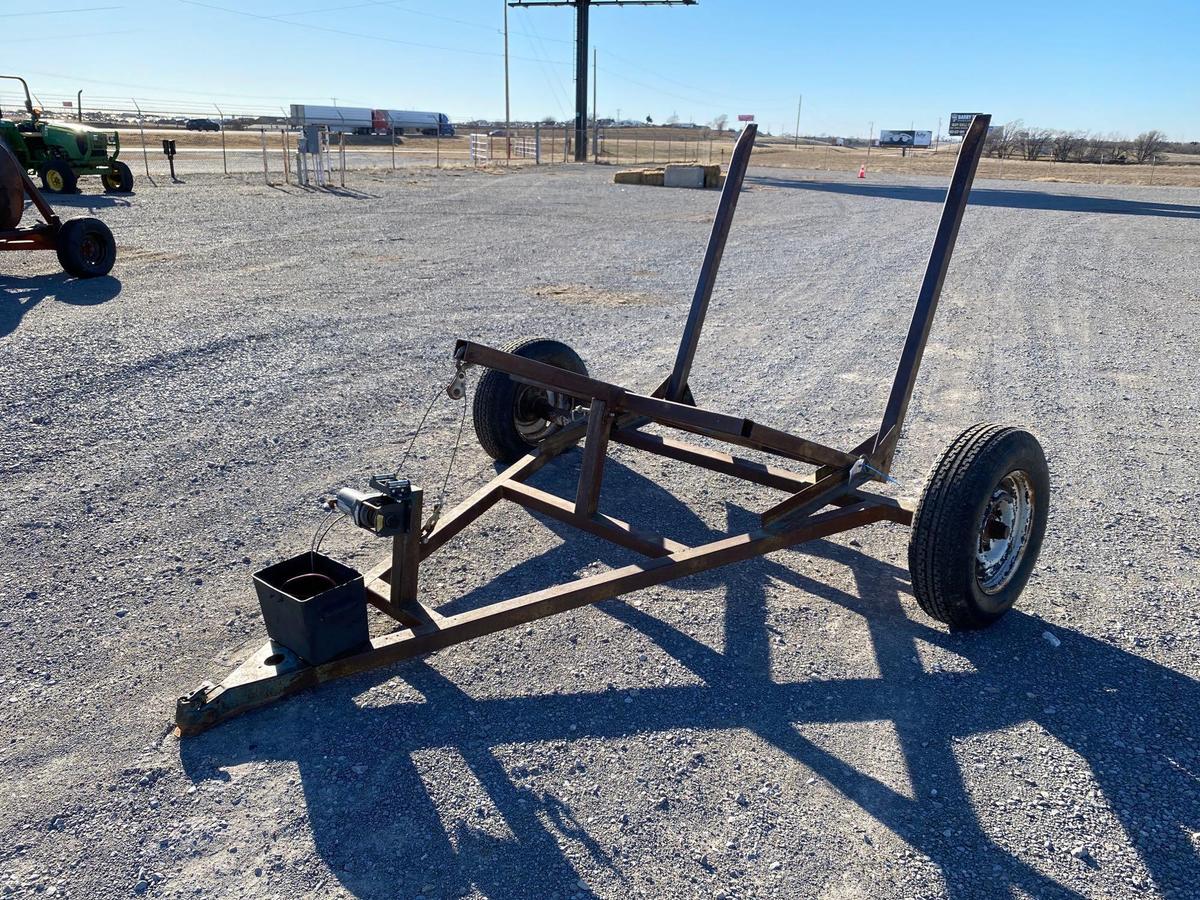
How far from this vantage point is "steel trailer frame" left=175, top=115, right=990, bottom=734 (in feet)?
10.5

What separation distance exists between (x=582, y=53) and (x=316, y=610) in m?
46.5

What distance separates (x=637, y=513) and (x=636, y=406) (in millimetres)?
1105

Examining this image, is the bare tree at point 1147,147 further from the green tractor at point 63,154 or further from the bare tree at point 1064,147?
the green tractor at point 63,154

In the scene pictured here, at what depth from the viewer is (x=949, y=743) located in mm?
3166

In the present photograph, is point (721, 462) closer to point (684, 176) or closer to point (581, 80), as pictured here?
point (684, 176)

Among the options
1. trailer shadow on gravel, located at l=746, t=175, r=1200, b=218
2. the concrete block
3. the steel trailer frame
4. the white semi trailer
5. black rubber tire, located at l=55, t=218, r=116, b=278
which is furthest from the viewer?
the white semi trailer

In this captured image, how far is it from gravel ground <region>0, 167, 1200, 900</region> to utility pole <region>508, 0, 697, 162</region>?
39803 mm

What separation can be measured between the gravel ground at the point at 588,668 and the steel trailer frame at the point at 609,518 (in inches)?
7.1

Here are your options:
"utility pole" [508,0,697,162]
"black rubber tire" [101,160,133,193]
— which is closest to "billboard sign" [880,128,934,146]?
"utility pole" [508,0,697,162]

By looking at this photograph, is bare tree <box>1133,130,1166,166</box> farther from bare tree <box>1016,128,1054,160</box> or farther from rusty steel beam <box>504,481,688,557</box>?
rusty steel beam <box>504,481,688,557</box>

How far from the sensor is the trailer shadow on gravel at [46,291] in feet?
30.0

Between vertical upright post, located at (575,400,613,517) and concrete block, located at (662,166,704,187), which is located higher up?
concrete block, located at (662,166,704,187)

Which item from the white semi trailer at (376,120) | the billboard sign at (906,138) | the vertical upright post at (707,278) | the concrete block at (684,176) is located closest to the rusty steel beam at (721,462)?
the vertical upright post at (707,278)

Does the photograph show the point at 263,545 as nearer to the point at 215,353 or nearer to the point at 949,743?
the point at 949,743
